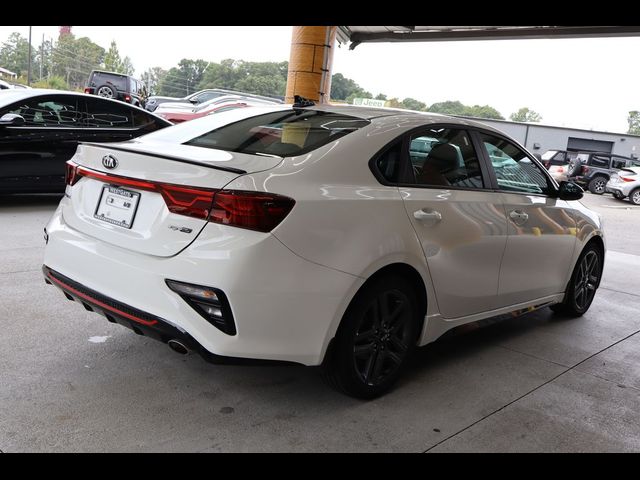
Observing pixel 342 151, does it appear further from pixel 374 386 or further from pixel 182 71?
pixel 182 71

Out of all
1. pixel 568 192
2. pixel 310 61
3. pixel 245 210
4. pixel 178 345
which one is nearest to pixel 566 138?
pixel 310 61

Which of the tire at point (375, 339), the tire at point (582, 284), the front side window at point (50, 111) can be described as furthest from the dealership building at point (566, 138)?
the tire at point (375, 339)

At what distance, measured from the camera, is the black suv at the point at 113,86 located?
24250 millimetres

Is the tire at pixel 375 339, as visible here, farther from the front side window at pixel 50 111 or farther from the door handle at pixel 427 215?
the front side window at pixel 50 111

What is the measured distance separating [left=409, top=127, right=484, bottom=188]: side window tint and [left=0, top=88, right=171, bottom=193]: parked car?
18.5 feet

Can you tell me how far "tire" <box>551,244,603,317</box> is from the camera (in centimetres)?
510

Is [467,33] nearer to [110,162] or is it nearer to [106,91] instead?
[110,162]

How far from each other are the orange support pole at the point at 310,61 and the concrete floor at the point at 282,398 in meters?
6.90

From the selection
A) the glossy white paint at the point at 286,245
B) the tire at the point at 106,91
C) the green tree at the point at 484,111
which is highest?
the green tree at the point at 484,111

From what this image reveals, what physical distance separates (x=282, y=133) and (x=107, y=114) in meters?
5.87

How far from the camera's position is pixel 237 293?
2.63 m

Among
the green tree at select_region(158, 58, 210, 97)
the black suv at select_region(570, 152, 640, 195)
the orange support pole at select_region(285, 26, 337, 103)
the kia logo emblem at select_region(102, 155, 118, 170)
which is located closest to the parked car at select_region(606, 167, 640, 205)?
the black suv at select_region(570, 152, 640, 195)

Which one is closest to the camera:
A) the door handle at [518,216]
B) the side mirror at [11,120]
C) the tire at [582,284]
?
the door handle at [518,216]
